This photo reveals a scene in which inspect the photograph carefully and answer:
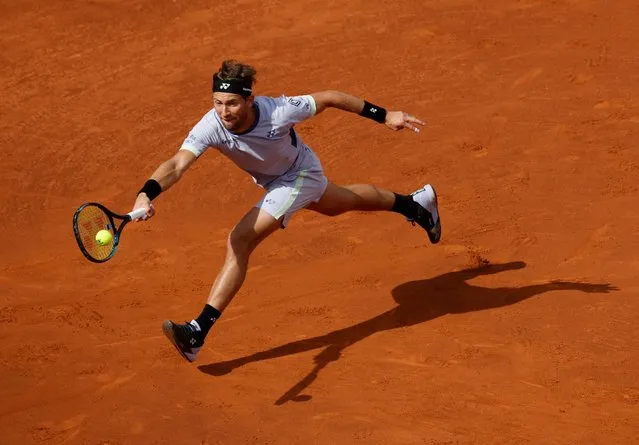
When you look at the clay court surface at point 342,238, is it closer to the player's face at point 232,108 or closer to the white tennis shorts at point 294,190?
the white tennis shorts at point 294,190

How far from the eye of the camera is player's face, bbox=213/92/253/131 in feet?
24.0

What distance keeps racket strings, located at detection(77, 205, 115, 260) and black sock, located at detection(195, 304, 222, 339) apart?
81 cm

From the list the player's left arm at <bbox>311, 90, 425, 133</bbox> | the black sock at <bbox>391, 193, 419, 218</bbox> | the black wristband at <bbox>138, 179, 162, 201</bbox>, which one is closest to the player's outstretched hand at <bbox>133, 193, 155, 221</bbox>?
the black wristband at <bbox>138, 179, 162, 201</bbox>

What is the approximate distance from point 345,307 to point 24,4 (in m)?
8.34

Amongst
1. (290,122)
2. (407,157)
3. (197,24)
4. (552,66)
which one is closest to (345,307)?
(290,122)

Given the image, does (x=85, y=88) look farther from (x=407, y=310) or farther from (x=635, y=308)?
(x=635, y=308)

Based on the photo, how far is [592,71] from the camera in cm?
1222

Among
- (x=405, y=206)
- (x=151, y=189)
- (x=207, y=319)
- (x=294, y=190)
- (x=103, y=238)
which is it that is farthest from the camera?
(x=405, y=206)

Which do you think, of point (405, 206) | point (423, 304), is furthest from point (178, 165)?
point (423, 304)

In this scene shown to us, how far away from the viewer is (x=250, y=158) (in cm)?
770

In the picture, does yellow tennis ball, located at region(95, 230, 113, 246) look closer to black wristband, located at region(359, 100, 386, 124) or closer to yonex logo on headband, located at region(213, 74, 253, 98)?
yonex logo on headband, located at region(213, 74, 253, 98)

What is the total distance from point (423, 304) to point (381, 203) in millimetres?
870

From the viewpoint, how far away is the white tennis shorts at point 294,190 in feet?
25.4

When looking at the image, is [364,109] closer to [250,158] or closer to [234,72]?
[250,158]
